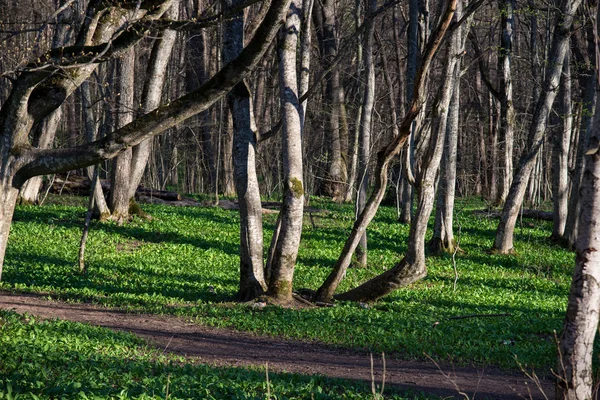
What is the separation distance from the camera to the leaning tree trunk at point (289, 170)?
12.4 metres

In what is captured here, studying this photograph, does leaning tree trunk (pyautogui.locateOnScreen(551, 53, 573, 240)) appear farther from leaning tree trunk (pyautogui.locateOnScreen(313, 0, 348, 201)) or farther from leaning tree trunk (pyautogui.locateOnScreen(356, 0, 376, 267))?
leaning tree trunk (pyautogui.locateOnScreen(313, 0, 348, 201))

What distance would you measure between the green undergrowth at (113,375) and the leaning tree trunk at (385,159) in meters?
4.99

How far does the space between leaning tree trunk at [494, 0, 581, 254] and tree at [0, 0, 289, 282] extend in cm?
1343

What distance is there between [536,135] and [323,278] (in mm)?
8544

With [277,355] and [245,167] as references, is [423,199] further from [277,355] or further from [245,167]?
[277,355]

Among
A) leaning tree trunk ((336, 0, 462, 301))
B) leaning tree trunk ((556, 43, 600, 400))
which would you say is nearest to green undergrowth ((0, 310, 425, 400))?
leaning tree trunk ((556, 43, 600, 400))

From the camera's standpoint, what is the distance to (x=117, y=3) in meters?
8.30

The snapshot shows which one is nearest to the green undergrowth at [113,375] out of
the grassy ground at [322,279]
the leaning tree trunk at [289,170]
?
the grassy ground at [322,279]

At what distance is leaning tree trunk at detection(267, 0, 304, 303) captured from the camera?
40.7ft

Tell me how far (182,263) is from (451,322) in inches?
286

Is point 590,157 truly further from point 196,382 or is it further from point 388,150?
point 388,150

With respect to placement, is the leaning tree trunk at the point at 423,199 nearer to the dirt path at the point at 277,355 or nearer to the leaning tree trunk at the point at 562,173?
the dirt path at the point at 277,355

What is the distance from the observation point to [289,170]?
40.7 feet

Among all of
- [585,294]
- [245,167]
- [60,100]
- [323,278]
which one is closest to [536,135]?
[323,278]
